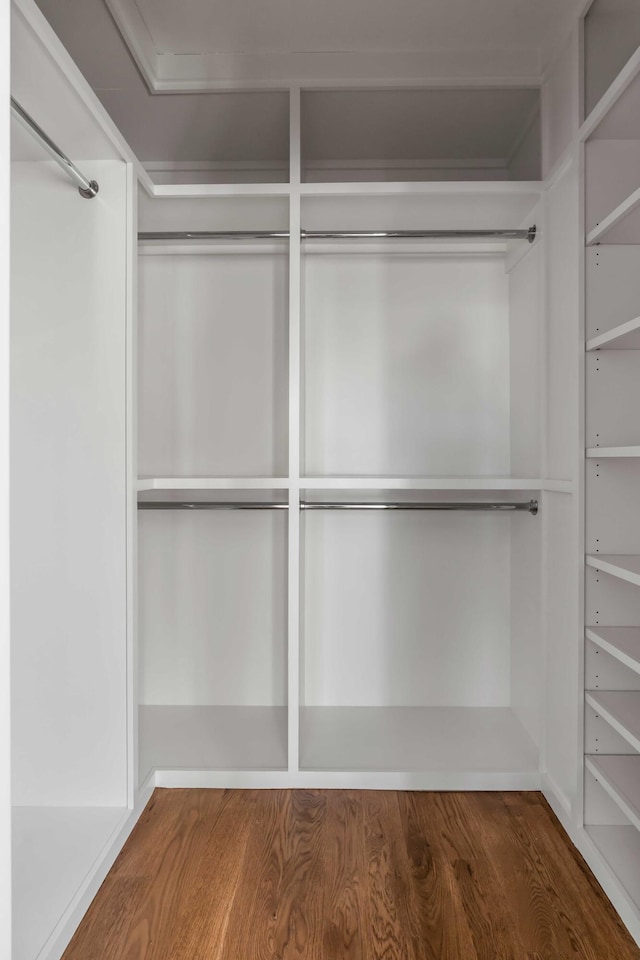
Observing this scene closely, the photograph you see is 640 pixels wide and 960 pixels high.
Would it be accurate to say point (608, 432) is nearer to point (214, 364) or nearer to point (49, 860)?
point (214, 364)

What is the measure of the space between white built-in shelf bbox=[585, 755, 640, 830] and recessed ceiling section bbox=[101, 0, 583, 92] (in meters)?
2.14

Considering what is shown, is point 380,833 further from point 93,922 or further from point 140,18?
point 140,18

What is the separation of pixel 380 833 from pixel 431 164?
7.88ft

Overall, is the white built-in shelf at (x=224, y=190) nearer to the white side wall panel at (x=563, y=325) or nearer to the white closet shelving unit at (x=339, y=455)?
the white closet shelving unit at (x=339, y=455)

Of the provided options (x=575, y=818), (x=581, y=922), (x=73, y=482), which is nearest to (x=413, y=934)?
(x=581, y=922)

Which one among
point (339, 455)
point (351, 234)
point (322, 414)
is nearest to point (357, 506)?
point (339, 455)

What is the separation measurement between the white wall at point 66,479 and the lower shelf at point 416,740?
78 cm

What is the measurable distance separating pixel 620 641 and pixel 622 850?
0.55 m

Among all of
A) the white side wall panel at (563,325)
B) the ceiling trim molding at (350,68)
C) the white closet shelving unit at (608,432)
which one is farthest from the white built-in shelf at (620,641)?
the ceiling trim molding at (350,68)

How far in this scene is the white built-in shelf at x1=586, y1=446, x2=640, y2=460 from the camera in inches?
64.3

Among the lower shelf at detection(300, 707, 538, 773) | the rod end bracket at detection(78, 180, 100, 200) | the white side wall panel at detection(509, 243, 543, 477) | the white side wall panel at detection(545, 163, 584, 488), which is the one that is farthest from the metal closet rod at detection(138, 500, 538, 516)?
the rod end bracket at detection(78, 180, 100, 200)

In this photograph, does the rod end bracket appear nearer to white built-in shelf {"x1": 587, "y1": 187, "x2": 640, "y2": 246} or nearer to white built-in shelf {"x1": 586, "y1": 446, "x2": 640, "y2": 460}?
white built-in shelf {"x1": 587, "y1": 187, "x2": 640, "y2": 246}

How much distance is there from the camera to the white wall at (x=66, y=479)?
1.91 metres

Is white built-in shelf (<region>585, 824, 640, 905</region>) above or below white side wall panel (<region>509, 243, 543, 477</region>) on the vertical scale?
below
